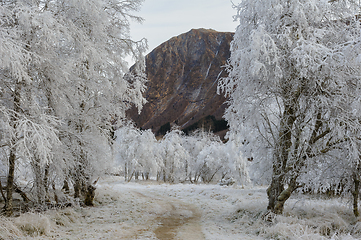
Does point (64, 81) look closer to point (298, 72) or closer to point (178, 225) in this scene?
point (178, 225)

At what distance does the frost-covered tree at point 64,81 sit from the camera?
4984mm

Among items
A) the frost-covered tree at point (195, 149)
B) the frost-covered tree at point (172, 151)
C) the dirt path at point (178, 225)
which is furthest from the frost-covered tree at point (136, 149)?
the dirt path at point (178, 225)

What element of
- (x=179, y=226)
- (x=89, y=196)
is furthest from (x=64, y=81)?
(x=179, y=226)

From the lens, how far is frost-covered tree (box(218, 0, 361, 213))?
20.2ft

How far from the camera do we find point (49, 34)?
5.14 metres

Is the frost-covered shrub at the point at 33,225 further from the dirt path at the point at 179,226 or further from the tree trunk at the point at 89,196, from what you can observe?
the tree trunk at the point at 89,196

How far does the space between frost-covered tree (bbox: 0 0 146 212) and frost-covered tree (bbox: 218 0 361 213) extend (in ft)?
15.5

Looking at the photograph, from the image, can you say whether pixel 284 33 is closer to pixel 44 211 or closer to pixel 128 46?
pixel 128 46

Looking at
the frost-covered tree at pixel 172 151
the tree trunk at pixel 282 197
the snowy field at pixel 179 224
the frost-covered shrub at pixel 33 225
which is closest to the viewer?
the frost-covered shrub at pixel 33 225

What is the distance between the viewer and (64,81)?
21.4 feet

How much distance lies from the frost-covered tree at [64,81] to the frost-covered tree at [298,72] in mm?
4725

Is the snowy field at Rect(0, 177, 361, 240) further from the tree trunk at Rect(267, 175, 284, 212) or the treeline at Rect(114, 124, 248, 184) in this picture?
the treeline at Rect(114, 124, 248, 184)

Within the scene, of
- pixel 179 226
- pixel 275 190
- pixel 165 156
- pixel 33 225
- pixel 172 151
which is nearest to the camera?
pixel 33 225

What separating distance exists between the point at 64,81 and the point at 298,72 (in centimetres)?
685
